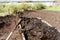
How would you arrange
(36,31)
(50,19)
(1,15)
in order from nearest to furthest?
(36,31) < (50,19) < (1,15)

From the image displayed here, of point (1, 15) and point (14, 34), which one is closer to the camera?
point (14, 34)

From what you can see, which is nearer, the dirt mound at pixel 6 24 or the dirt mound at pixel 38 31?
the dirt mound at pixel 38 31

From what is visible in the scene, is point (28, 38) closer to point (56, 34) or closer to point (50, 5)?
point (56, 34)

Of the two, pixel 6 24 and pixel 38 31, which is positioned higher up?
pixel 38 31

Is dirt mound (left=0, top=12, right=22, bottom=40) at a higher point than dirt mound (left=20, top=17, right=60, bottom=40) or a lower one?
lower

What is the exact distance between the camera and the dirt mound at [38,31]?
23.8ft

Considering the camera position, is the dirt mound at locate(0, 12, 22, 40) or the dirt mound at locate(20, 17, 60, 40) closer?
the dirt mound at locate(20, 17, 60, 40)

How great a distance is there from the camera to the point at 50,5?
48.3ft

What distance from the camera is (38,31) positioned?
25.1 ft

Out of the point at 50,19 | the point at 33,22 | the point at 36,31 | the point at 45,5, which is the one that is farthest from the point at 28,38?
the point at 45,5

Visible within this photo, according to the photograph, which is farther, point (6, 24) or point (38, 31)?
point (6, 24)

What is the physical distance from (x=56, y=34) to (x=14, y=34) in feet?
5.58

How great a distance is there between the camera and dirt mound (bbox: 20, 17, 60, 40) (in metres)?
7.27

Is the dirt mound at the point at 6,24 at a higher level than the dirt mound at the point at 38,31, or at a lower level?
lower
